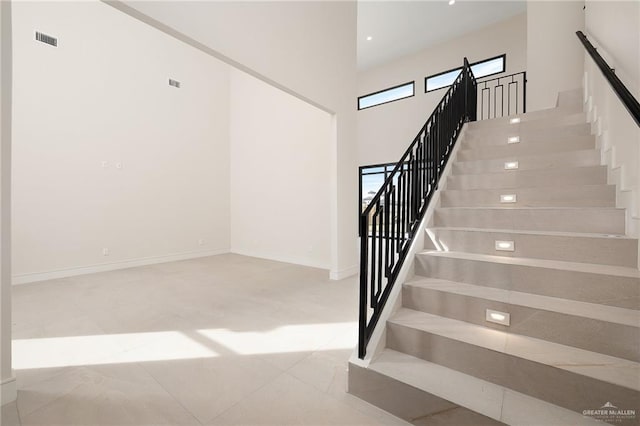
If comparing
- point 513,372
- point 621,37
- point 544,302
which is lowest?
point 513,372

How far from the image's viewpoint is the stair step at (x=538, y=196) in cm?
211

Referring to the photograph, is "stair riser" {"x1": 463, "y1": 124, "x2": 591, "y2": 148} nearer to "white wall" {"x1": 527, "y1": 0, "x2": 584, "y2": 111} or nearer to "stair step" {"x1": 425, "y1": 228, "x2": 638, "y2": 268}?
"stair step" {"x1": 425, "y1": 228, "x2": 638, "y2": 268}

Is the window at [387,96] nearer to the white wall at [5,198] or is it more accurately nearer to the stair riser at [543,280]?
the stair riser at [543,280]

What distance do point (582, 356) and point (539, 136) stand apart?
245cm

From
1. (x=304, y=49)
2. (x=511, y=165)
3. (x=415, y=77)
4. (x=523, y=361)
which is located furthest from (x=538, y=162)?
(x=415, y=77)

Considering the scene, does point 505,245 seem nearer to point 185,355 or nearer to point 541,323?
point 541,323

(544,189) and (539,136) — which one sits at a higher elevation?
(539,136)

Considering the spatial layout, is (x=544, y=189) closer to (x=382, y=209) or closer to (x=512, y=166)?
(x=512, y=166)

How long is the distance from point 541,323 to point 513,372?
1.12 ft

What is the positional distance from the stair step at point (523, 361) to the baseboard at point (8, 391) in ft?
7.43

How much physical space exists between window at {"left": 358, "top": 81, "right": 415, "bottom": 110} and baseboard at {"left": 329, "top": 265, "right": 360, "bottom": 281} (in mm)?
5530

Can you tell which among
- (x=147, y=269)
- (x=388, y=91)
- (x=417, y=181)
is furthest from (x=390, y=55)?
(x=147, y=269)

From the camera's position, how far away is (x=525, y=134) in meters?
3.02

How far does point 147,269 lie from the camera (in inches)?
197
